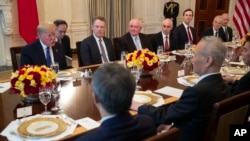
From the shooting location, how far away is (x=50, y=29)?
9.46ft

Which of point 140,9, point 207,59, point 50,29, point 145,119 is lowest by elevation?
point 145,119

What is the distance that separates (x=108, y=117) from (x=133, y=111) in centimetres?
74

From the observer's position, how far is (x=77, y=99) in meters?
2.04

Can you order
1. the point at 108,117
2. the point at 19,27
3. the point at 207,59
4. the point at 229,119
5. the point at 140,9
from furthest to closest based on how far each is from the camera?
1. the point at 140,9
2. the point at 19,27
3. the point at 207,59
4. the point at 229,119
5. the point at 108,117

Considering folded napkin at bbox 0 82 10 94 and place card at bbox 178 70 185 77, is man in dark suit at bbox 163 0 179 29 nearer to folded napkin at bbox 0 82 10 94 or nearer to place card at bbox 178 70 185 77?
place card at bbox 178 70 185 77

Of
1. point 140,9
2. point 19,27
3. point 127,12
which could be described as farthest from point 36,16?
point 140,9

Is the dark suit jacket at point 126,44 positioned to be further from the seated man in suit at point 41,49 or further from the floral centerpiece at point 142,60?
the floral centerpiece at point 142,60

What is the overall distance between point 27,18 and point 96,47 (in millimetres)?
2523

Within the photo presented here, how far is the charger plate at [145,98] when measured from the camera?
1.99 metres

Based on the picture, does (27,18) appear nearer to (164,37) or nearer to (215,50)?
(164,37)

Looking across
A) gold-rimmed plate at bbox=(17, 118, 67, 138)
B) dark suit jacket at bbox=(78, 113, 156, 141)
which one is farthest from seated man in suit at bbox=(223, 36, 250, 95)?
gold-rimmed plate at bbox=(17, 118, 67, 138)

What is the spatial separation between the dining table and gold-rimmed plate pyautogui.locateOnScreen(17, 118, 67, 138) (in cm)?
9

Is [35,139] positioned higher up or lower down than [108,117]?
lower down

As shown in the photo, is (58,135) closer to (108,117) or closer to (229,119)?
(108,117)
